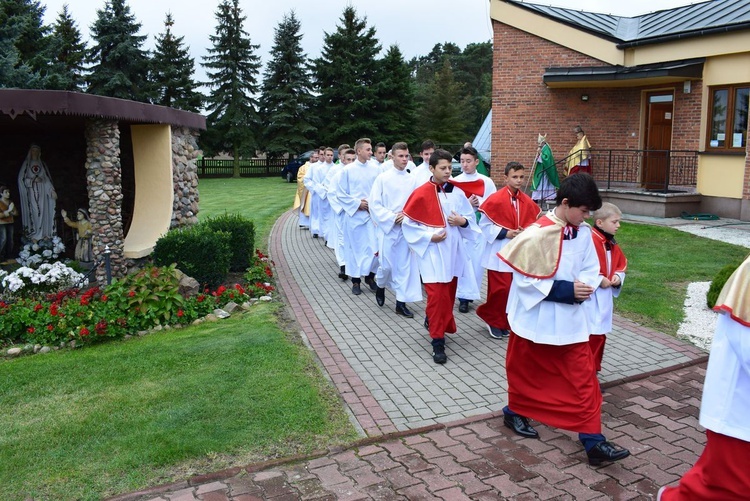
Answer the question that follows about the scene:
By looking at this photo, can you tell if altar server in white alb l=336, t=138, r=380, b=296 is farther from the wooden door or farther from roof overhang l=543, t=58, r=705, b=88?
the wooden door

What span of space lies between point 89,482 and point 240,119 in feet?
134

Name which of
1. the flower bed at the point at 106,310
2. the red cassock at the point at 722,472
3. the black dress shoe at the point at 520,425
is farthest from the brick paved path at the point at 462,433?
the flower bed at the point at 106,310

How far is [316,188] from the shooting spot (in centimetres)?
1516

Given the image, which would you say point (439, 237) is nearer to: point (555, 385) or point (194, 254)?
point (555, 385)

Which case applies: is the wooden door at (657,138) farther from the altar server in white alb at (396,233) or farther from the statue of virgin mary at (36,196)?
the statue of virgin mary at (36,196)

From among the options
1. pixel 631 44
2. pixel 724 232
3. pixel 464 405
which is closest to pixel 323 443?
pixel 464 405

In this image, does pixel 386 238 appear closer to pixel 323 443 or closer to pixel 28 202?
pixel 323 443

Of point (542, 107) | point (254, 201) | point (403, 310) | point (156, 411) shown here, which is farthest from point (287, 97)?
point (156, 411)

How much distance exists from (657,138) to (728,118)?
2338 mm

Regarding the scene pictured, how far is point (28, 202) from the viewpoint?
36.7ft

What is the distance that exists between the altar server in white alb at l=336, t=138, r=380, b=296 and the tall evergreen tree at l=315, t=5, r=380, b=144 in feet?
108

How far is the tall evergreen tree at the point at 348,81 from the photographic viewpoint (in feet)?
145

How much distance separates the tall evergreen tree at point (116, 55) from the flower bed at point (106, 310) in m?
31.7

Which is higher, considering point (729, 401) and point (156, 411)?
point (729, 401)
